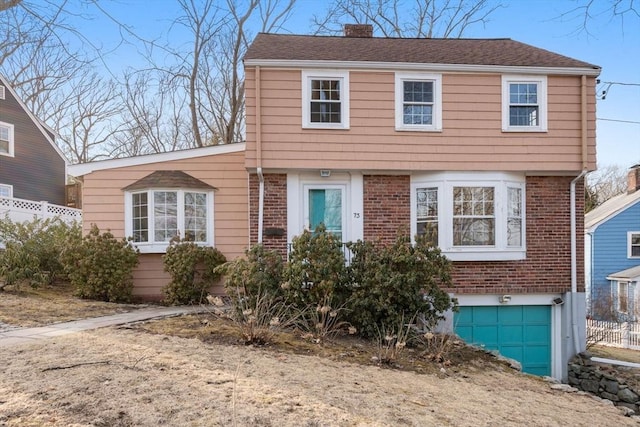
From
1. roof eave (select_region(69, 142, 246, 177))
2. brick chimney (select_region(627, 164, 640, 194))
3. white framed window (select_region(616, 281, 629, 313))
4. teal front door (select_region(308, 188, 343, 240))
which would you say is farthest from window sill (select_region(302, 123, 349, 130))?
brick chimney (select_region(627, 164, 640, 194))

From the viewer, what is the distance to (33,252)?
10.5 metres

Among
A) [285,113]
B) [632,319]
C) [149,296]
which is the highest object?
[285,113]

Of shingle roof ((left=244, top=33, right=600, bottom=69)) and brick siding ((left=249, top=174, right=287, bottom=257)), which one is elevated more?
shingle roof ((left=244, top=33, right=600, bottom=69))

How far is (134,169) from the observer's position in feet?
33.5

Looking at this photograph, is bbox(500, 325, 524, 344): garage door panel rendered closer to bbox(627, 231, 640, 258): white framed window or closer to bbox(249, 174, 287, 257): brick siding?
bbox(249, 174, 287, 257): brick siding

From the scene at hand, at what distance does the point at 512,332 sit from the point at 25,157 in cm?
1972

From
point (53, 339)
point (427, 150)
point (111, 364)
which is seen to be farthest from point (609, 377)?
point (53, 339)

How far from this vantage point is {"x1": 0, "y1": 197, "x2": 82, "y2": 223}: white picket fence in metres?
14.6

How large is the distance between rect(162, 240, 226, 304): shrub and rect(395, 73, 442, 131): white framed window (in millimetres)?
5084

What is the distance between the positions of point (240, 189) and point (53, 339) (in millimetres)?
5364

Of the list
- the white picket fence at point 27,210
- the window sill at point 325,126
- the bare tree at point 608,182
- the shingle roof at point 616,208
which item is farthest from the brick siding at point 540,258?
the bare tree at point 608,182

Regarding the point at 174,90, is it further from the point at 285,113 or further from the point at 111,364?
the point at 111,364

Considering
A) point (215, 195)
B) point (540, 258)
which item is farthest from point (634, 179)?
point (215, 195)

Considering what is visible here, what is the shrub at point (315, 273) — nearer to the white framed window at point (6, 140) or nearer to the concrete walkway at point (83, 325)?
the concrete walkway at point (83, 325)
